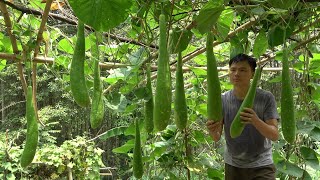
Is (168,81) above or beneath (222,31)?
beneath

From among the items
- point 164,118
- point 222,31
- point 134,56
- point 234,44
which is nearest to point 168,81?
point 164,118

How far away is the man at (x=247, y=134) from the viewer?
7.36 ft

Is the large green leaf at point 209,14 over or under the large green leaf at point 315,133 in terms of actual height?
over

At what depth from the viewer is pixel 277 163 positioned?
242 centimetres

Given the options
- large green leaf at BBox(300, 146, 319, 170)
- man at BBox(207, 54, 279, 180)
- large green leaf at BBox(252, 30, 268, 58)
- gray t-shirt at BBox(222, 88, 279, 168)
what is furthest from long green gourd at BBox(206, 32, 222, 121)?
large green leaf at BBox(300, 146, 319, 170)

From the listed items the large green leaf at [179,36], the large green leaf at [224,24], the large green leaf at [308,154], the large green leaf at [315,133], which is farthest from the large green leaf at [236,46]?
the large green leaf at [308,154]

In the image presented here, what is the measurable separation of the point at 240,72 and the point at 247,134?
1.34 ft

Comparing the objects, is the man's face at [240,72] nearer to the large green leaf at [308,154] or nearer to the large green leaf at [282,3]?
the large green leaf at [308,154]

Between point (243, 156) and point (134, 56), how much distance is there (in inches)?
40.2

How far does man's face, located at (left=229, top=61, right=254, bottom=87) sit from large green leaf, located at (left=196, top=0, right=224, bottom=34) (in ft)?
3.61

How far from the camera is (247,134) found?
2400 millimetres

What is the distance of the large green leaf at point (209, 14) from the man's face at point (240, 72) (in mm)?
1100

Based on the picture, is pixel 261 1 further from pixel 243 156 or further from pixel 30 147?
pixel 243 156

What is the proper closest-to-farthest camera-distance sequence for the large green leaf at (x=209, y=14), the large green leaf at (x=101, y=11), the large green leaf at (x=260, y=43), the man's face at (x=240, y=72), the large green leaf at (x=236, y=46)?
the large green leaf at (x=101, y=11) < the large green leaf at (x=209, y=14) < the large green leaf at (x=260, y=43) < the large green leaf at (x=236, y=46) < the man's face at (x=240, y=72)
